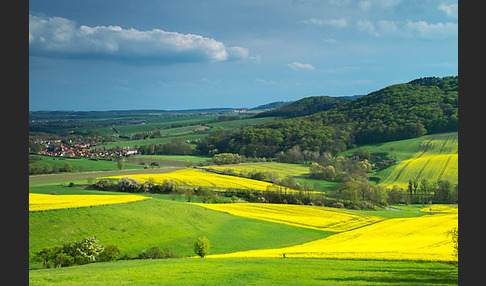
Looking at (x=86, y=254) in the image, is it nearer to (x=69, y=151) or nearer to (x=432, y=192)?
(x=432, y=192)

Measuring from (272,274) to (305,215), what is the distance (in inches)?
1456

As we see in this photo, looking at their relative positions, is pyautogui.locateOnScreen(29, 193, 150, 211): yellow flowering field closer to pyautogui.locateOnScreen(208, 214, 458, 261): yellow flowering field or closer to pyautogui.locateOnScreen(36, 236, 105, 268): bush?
pyautogui.locateOnScreen(36, 236, 105, 268): bush

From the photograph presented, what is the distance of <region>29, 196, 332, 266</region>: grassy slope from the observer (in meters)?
34.7

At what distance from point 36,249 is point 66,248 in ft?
10.3

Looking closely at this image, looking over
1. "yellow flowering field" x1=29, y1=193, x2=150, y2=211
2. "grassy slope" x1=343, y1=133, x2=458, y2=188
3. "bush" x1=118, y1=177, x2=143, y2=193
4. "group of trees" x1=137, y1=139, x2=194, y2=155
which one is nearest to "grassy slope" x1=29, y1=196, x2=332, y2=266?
"yellow flowering field" x1=29, y1=193, x2=150, y2=211

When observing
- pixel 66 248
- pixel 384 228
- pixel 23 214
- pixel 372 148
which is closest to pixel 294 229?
pixel 384 228

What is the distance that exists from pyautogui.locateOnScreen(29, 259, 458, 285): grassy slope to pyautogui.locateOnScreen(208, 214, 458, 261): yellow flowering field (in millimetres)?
2465

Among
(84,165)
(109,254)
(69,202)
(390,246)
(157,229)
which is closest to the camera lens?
(390,246)

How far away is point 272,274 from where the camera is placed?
19219 millimetres

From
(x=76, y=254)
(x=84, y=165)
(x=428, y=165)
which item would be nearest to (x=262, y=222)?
(x=76, y=254)

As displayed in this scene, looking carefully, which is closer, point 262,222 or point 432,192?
point 262,222

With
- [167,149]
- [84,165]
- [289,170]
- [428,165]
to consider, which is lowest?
[289,170]

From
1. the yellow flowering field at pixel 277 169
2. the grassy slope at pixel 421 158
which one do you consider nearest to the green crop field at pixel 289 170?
the yellow flowering field at pixel 277 169

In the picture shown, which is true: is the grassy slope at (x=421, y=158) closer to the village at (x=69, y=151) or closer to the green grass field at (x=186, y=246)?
→ the green grass field at (x=186, y=246)
